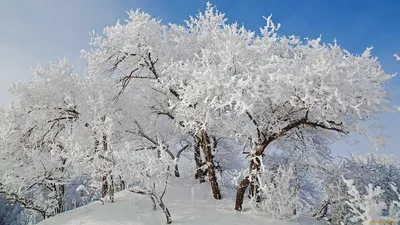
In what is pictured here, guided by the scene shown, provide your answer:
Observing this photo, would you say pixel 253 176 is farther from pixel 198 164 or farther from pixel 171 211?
pixel 198 164

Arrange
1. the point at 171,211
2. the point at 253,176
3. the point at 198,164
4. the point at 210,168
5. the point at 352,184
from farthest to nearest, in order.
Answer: the point at 198,164 < the point at 210,168 < the point at 352,184 < the point at 253,176 < the point at 171,211

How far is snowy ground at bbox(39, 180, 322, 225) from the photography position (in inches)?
433

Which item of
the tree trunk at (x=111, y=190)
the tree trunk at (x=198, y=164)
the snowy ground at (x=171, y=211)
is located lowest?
the snowy ground at (x=171, y=211)

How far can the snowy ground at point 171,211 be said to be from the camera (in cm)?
1099

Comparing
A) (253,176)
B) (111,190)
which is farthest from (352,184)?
(111,190)

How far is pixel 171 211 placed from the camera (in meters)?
12.0

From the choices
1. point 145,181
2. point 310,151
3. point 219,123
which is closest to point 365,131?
point 310,151

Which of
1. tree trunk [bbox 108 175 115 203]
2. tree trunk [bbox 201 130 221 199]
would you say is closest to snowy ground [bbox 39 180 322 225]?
tree trunk [bbox 108 175 115 203]

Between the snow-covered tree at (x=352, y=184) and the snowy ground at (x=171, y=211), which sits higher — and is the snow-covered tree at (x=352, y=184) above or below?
above

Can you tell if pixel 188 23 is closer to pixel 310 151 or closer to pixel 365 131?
pixel 310 151

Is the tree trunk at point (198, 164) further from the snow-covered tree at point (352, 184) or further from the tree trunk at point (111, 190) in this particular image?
the snow-covered tree at point (352, 184)

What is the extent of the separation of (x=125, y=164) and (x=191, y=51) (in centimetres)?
758

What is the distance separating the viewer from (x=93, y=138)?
44.0ft

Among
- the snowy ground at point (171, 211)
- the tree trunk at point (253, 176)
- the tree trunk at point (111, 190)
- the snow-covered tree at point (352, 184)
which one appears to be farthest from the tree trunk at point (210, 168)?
the snow-covered tree at point (352, 184)
